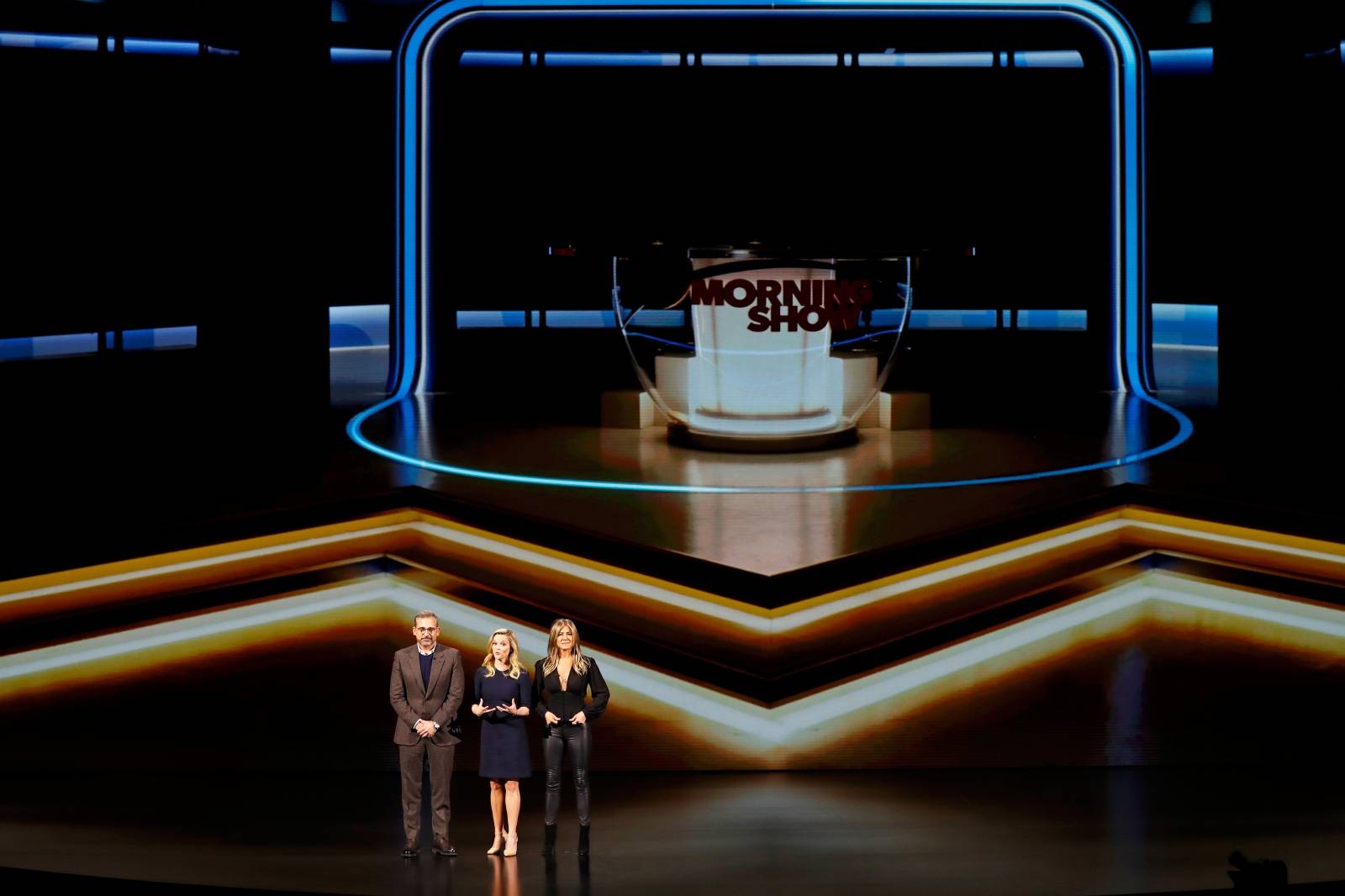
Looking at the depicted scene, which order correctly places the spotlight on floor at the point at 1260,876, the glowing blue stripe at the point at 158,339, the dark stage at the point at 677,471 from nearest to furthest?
the spotlight on floor at the point at 1260,876 → the dark stage at the point at 677,471 → the glowing blue stripe at the point at 158,339

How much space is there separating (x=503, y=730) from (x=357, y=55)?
12.4m

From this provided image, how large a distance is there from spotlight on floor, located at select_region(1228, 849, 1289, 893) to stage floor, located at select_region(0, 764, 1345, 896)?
0.75m

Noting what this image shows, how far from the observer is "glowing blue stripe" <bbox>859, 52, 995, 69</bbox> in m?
13.7

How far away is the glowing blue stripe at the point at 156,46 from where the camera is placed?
13.3 meters

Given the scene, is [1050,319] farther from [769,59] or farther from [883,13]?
[883,13]

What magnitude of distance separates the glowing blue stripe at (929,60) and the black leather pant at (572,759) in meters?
10.6

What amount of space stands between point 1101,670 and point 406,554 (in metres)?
3.12

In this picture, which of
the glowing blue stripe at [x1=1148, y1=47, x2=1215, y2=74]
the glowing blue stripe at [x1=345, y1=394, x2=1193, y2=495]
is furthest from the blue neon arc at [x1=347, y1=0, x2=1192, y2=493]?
the glowing blue stripe at [x1=1148, y1=47, x2=1215, y2=74]

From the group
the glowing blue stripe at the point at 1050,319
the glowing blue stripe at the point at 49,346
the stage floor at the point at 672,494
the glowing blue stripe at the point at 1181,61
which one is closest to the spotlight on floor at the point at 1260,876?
the stage floor at the point at 672,494

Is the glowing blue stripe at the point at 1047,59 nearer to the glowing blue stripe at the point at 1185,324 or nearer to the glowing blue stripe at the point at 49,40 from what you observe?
the glowing blue stripe at the point at 1185,324

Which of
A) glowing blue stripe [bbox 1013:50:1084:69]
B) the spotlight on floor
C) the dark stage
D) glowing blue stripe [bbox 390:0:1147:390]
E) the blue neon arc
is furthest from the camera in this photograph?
glowing blue stripe [bbox 1013:50:1084:69]

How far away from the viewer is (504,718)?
162 inches

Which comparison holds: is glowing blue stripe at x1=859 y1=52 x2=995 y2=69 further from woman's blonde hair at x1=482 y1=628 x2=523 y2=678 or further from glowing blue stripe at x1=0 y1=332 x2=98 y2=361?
woman's blonde hair at x1=482 y1=628 x2=523 y2=678

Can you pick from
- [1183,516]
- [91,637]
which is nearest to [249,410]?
[91,637]
